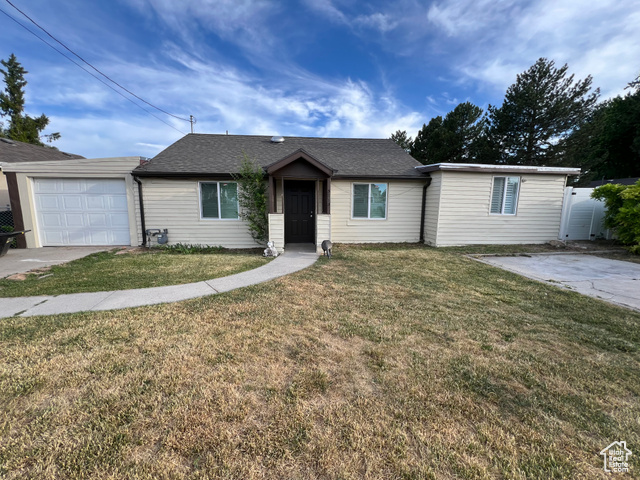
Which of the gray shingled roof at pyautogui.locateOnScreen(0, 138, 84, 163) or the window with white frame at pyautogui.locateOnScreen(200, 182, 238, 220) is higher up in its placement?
the gray shingled roof at pyautogui.locateOnScreen(0, 138, 84, 163)

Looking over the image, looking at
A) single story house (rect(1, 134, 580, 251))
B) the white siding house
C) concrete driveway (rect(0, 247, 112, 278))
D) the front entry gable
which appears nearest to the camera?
concrete driveway (rect(0, 247, 112, 278))

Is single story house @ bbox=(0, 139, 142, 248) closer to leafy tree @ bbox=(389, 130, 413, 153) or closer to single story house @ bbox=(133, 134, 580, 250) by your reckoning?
single story house @ bbox=(133, 134, 580, 250)

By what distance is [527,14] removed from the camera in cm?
738

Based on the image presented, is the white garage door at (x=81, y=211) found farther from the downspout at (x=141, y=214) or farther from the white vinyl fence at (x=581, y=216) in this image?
the white vinyl fence at (x=581, y=216)

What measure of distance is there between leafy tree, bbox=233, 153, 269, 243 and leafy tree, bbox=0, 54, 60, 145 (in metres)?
26.4

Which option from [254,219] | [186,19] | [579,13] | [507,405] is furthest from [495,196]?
[186,19]

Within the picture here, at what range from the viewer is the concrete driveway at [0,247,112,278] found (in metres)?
6.36

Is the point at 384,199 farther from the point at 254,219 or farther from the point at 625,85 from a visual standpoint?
the point at 625,85

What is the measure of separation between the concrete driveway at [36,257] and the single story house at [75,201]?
49cm

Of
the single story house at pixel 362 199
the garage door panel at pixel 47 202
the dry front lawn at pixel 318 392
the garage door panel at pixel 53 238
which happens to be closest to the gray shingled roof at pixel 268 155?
the single story house at pixel 362 199

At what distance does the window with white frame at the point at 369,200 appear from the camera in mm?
9844

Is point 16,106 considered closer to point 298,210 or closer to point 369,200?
point 298,210

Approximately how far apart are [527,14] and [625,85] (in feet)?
86.7

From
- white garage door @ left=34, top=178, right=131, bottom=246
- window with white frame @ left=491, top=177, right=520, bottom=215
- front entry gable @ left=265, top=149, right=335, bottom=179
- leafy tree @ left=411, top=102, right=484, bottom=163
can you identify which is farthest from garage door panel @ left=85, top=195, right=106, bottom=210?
leafy tree @ left=411, top=102, right=484, bottom=163
